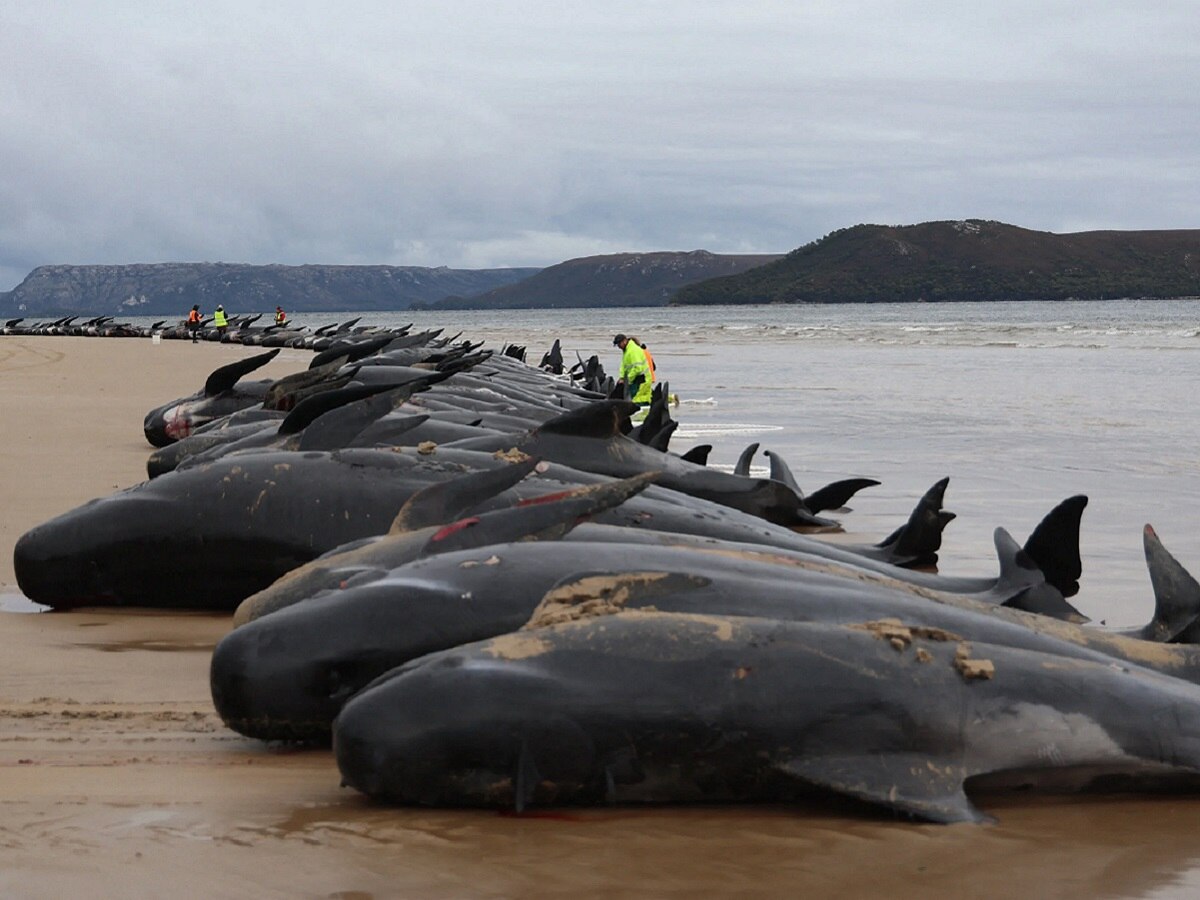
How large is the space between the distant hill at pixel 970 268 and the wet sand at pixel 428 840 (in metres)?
145

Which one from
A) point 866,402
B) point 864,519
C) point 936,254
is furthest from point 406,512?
→ point 936,254

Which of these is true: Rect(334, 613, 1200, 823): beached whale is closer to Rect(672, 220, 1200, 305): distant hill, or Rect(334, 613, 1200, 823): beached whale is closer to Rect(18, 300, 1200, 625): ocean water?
Rect(18, 300, 1200, 625): ocean water

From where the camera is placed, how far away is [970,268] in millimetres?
152500

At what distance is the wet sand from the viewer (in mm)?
3463

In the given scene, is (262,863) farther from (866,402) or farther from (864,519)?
(866,402)

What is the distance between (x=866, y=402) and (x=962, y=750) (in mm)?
19187

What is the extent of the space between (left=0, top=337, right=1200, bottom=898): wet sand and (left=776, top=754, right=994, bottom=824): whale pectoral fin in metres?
0.05

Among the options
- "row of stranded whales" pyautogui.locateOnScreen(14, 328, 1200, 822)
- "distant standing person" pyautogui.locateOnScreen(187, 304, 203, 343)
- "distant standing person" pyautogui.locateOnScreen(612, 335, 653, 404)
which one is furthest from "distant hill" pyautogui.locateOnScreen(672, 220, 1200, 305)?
"row of stranded whales" pyautogui.locateOnScreen(14, 328, 1200, 822)

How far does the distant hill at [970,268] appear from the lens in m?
144

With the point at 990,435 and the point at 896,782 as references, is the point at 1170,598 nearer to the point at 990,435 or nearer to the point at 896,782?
the point at 896,782

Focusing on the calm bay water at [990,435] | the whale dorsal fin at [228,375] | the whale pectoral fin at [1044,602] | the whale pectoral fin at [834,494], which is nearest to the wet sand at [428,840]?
the whale pectoral fin at [1044,602]

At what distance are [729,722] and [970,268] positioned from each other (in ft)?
507

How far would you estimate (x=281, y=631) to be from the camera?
172 inches

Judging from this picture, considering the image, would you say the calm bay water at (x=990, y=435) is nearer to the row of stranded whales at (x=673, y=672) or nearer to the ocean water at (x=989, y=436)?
the ocean water at (x=989, y=436)
